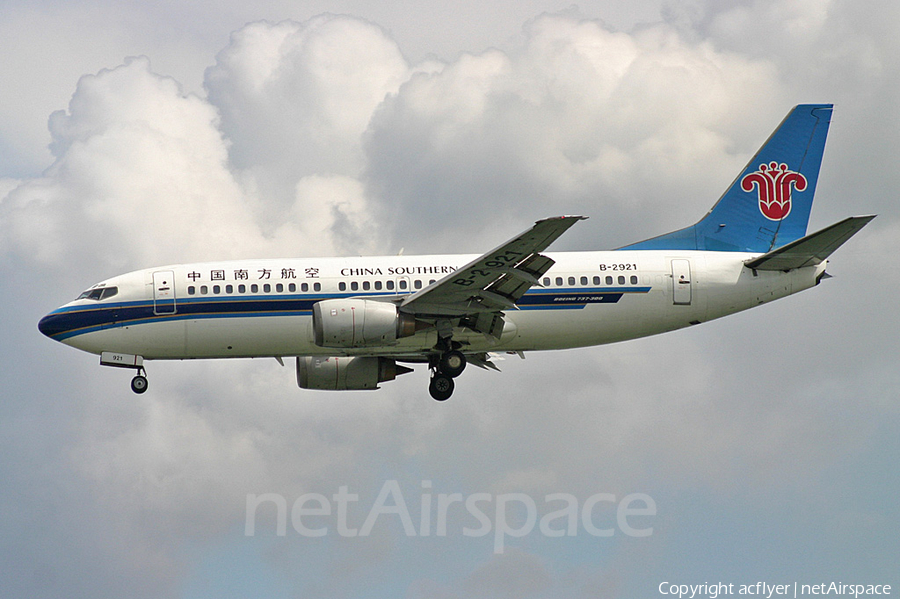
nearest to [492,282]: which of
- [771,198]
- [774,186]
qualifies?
[771,198]

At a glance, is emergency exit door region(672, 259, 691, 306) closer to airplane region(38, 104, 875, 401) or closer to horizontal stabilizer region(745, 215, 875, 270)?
airplane region(38, 104, 875, 401)

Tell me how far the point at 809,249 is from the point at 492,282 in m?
11.0

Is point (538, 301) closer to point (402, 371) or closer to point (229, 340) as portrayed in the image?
point (402, 371)

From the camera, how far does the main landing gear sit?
118 ft

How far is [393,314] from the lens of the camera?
112 ft

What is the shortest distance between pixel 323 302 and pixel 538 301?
7.36 metres

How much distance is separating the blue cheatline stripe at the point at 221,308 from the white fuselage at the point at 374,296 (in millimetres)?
34

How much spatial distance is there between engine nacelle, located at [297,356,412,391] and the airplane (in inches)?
77.8

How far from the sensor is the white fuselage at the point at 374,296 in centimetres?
3534

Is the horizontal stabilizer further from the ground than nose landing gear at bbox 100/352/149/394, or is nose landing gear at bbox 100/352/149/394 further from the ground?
the horizontal stabilizer

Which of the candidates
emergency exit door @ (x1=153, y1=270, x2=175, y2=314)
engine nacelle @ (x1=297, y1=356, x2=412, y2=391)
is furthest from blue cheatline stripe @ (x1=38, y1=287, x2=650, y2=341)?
engine nacelle @ (x1=297, y1=356, x2=412, y2=391)

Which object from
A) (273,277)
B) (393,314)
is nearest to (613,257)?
(393,314)

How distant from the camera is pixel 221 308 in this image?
3528 centimetres

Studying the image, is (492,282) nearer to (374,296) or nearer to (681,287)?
(374,296)
